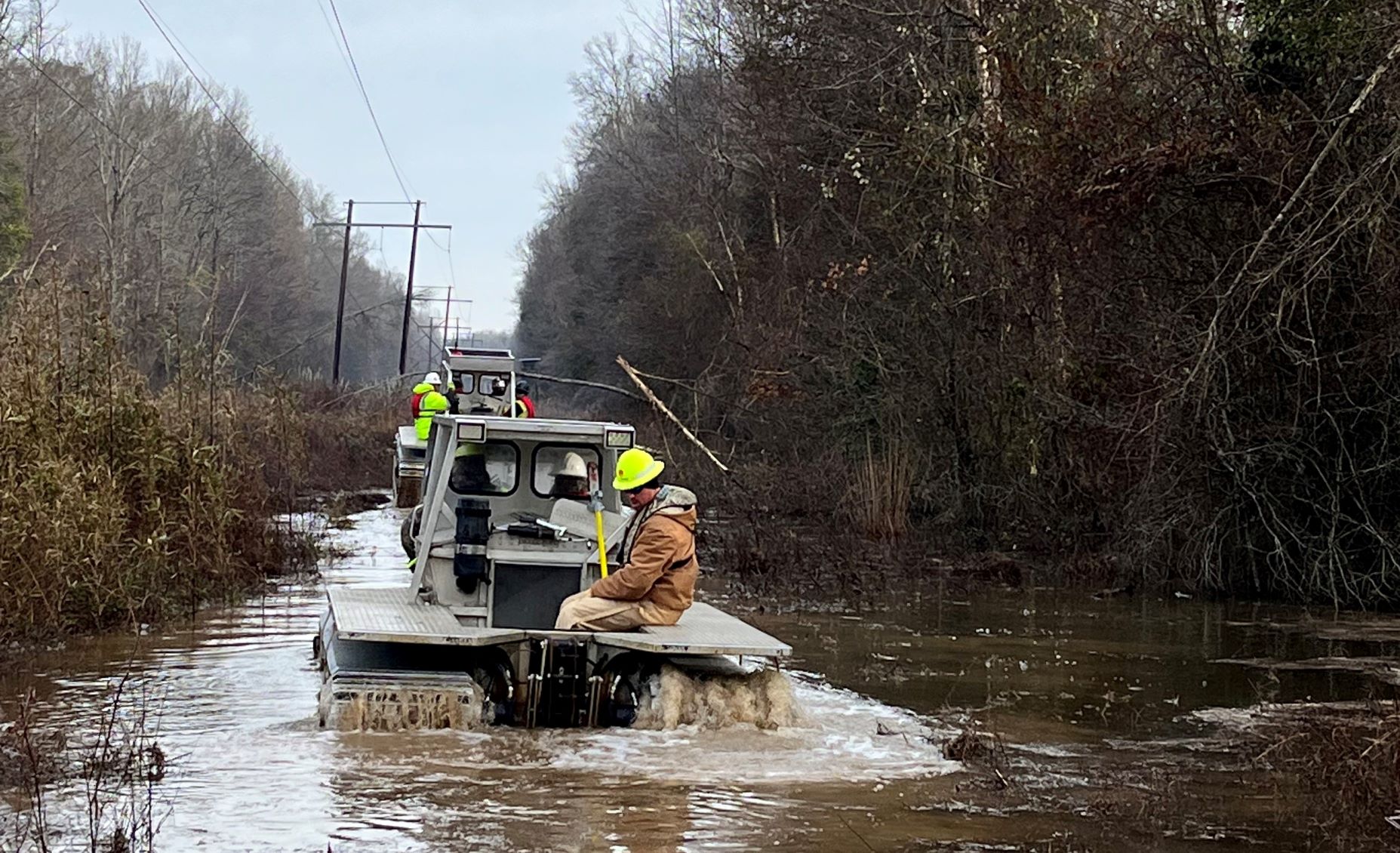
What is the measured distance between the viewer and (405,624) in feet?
36.9

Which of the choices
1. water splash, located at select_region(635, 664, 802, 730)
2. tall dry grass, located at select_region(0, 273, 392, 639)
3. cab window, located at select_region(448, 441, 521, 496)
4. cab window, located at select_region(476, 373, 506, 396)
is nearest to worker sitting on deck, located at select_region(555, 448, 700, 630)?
water splash, located at select_region(635, 664, 802, 730)

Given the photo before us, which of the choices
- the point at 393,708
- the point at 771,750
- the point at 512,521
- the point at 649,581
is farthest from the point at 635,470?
the point at 393,708

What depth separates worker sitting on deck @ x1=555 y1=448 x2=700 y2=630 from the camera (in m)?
11.6

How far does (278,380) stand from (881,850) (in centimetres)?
2061

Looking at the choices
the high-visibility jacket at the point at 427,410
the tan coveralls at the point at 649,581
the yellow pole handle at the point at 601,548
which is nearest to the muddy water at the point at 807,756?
the tan coveralls at the point at 649,581

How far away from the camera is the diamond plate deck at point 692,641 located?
11070 mm

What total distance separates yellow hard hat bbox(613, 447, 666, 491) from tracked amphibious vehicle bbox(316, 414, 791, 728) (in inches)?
14.4

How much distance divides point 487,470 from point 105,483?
4.54 meters

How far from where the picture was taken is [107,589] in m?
15.2

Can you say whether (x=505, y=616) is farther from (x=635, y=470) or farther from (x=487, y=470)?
(x=635, y=470)

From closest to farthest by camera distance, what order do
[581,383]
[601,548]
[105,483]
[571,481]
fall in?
[601,548]
[571,481]
[105,483]
[581,383]

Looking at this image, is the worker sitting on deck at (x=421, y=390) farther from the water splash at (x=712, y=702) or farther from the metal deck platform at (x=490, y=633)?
the water splash at (x=712, y=702)

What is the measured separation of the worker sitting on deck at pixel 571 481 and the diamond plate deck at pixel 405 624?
4.10ft

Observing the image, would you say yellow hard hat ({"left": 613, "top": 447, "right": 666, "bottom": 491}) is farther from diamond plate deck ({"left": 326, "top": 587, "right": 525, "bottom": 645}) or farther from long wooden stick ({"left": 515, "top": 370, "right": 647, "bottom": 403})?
long wooden stick ({"left": 515, "top": 370, "right": 647, "bottom": 403})
